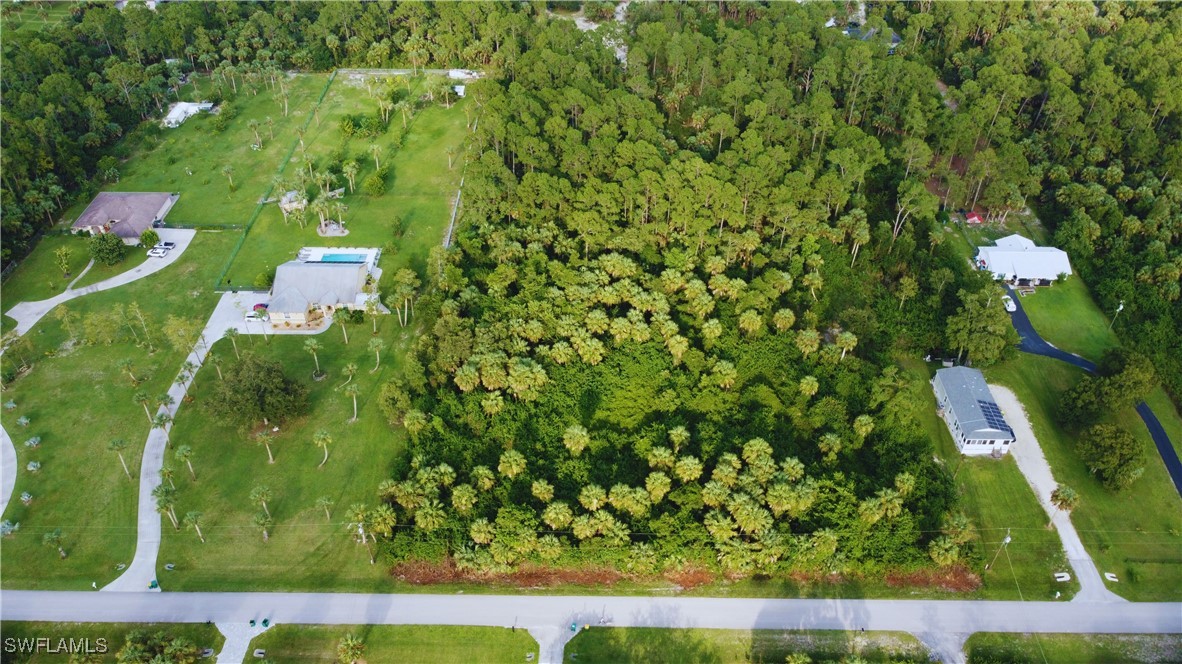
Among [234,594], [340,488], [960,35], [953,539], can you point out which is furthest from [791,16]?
[234,594]

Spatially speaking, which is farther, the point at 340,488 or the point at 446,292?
the point at 446,292

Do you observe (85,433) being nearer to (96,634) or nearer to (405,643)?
(96,634)

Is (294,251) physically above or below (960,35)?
below

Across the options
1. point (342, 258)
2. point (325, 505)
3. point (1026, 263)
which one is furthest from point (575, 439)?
point (1026, 263)

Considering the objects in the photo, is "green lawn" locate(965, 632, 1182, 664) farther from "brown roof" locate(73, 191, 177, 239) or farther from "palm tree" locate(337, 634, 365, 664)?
"brown roof" locate(73, 191, 177, 239)

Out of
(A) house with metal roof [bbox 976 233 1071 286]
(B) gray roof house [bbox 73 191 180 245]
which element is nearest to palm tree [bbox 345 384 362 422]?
(B) gray roof house [bbox 73 191 180 245]

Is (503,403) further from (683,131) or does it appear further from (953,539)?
(683,131)
